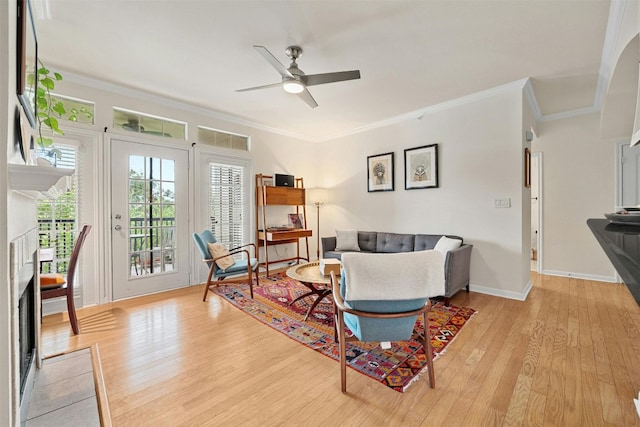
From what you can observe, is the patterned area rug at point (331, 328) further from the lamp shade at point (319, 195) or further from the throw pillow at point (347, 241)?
the lamp shade at point (319, 195)

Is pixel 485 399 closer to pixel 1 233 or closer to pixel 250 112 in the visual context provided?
pixel 1 233

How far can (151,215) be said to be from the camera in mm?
3713

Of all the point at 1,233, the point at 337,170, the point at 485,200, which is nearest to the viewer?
the point at 1,233

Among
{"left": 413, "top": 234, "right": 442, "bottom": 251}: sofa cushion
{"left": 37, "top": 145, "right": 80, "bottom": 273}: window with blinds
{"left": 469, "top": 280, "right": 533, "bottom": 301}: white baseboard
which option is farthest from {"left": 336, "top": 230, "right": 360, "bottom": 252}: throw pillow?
{"left": 37, "top": 145, "right": 80, "bottom": 273}: window with blinds

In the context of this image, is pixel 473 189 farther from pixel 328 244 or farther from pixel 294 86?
pixel 294 86

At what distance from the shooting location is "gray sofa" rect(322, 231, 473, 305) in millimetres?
3117

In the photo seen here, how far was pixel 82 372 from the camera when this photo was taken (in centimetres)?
177

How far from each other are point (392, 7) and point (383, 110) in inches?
85.8

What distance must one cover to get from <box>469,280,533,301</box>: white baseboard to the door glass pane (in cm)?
419

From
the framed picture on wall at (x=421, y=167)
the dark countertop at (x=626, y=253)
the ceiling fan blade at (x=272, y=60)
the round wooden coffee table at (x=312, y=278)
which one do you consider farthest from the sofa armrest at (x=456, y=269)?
the ceiling fan blade at (x=272, y=60)

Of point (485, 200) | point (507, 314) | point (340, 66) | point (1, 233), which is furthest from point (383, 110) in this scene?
point (1, 233)

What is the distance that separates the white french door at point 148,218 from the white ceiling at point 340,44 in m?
0.88

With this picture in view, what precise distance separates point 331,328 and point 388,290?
1201mm

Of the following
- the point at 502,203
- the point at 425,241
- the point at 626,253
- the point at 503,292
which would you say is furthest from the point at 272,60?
the point at 503,292
